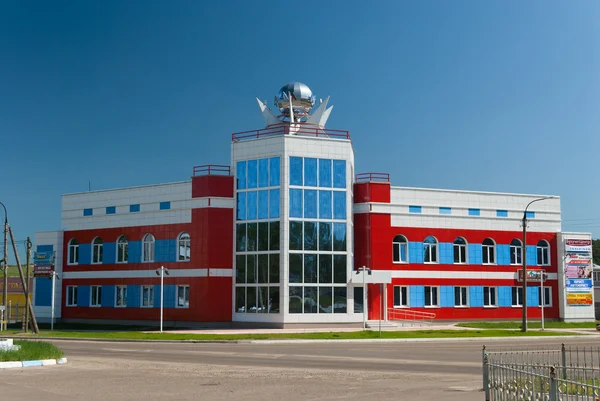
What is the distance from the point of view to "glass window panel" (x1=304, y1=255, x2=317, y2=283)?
158 feet

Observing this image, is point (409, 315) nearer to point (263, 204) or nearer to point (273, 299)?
point (273, 299)

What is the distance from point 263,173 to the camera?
49.3m

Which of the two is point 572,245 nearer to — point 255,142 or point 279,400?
point 255,142

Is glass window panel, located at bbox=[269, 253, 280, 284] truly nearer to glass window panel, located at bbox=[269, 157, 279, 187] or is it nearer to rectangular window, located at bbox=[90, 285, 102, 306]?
glass window panel, located at bbox=[269, 157, 279, 187]

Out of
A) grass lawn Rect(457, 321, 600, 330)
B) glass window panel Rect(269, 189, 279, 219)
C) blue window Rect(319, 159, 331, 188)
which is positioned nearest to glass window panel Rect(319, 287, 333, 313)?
glass window panel Rect(269, 189, 279, 219)

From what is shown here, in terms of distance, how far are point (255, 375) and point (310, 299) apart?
27455 millimetres

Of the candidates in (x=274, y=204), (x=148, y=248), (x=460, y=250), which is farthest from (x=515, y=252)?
(x=148, y=248)

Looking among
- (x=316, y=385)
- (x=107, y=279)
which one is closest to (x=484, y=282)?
(x=107, y=279)

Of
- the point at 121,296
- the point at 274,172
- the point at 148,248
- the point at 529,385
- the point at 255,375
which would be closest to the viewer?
the point at 529,385

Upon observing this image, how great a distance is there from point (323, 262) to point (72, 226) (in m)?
21.2

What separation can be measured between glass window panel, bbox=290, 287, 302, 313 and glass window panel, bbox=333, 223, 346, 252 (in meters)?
3.81

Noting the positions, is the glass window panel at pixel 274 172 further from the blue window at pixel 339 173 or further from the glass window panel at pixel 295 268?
the glass window panel at pixel 295 268

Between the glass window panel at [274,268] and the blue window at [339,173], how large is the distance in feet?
20.5

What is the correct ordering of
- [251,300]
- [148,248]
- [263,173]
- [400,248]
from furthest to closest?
[148,248]
[400,248]
[263,173]
[251,300]
